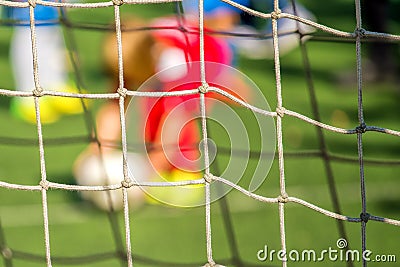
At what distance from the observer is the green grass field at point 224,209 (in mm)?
1691

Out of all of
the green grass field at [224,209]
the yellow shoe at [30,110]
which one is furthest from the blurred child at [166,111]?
the yellow shoe at [30,110]

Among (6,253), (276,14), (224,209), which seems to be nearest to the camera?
(276,14)

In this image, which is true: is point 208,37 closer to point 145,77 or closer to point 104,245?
point 145,77

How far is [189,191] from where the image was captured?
196 centimetres

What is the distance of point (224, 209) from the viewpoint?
185 centimetres

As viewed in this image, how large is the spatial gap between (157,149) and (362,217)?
3.17 feet

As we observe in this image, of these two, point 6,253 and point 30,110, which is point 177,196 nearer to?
point 6,253

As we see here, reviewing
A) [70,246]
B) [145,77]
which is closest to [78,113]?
[145,77]

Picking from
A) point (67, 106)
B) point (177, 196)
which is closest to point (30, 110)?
point (67, 106)

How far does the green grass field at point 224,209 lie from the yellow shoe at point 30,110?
0.03m

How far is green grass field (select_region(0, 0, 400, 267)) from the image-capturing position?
169cm

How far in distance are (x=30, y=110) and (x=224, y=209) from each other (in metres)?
0.91

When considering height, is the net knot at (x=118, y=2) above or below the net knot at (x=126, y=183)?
above

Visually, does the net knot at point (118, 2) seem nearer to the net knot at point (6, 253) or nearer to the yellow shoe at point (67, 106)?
the net knot at point (6, 253)
